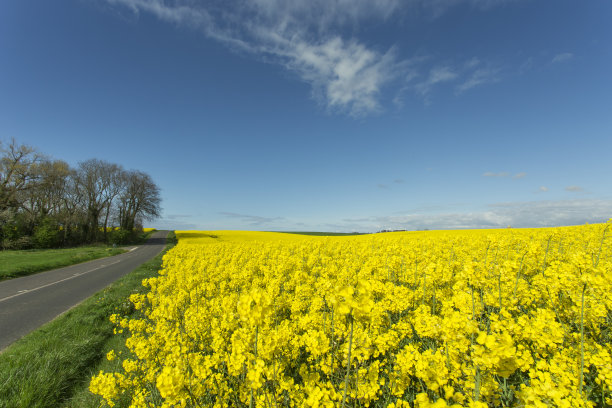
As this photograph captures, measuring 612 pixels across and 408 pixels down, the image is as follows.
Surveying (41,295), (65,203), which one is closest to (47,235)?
(65,203)

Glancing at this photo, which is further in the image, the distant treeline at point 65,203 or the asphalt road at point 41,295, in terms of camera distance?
the distant treeline at point 65,203

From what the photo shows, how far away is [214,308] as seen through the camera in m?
5.47

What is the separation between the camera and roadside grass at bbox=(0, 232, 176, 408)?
15.1ft

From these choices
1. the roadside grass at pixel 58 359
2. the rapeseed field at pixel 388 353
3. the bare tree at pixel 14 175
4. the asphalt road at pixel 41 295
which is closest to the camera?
the rapeseed field at pixel 388 353

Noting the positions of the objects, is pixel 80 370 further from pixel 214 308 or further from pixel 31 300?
pixel 31 300

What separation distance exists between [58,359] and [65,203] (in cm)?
4461

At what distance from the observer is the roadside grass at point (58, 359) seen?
15.1 ft

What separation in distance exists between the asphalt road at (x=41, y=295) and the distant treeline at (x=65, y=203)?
2290 centimetres

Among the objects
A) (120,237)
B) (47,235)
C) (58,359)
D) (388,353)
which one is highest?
(47,235)

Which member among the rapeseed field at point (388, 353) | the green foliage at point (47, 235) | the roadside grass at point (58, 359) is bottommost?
the roadside grass at point (58, 359)

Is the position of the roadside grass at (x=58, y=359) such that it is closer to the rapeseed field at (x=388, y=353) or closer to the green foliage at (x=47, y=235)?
the rapeseed field at (x=388, y=353)

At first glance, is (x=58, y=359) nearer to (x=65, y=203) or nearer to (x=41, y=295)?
(x=41, y=295)

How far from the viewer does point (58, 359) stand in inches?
220

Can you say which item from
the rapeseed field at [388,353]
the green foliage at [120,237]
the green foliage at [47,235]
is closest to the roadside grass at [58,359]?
the rapeseed field at [388,353]
